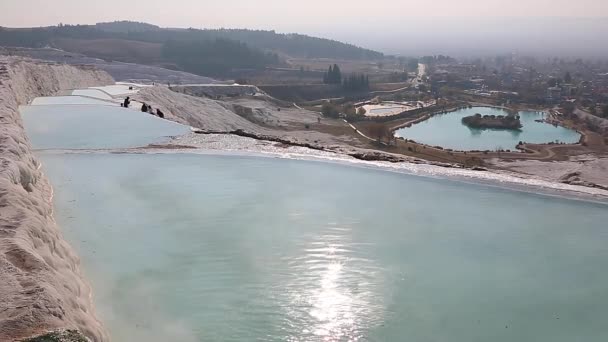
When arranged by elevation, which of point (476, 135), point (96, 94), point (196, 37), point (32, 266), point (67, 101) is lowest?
point (476, 135)

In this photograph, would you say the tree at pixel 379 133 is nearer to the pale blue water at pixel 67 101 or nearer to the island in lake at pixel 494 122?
the island in lake at pixel 494 122

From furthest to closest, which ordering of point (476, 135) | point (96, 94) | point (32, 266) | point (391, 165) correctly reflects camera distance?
point (476, 135) → point (96, 94) → point (391, 165) → point (32, 266)

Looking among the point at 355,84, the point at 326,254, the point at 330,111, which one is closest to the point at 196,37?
the point at 355,84

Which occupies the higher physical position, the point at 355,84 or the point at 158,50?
the point at 158,50

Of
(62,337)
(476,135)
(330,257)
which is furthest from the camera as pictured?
(476,135)

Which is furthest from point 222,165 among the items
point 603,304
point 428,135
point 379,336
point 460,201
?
point 428,135

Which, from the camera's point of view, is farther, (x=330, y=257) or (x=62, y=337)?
(x=330, y=257)

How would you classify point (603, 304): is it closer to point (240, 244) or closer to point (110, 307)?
point (240, 244)

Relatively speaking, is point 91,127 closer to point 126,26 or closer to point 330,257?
point 330,257
